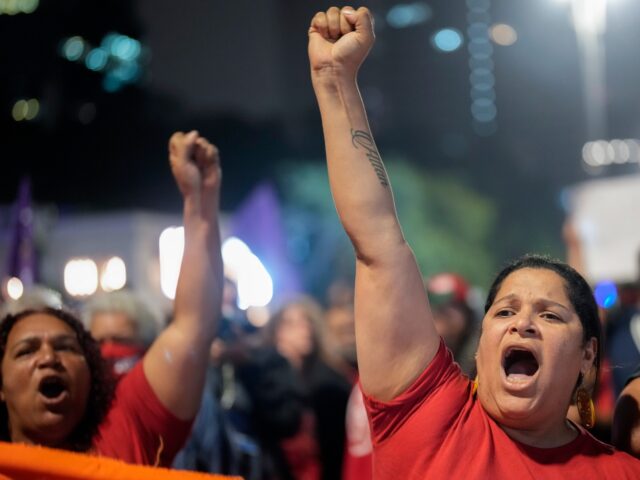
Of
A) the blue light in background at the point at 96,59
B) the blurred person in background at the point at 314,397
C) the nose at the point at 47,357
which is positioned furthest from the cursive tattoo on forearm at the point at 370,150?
the blue light in background at the point at 96,59

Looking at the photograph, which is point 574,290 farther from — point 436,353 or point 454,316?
point 454,316

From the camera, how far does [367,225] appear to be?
8.17 ft

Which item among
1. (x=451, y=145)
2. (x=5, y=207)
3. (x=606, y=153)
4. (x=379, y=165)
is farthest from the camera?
(x=451, y=145)

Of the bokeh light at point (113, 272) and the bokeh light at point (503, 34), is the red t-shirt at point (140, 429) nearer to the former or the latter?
the bokeh light at point (113, 272)

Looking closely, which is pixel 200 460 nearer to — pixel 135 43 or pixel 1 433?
pixel 1 433

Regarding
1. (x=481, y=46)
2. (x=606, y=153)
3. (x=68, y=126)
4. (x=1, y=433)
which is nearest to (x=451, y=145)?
(x=481, y=46)

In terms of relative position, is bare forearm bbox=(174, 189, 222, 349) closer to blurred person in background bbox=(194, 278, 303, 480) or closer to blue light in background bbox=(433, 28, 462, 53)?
blurred person in background bbox=(194, 278, 303, 480)

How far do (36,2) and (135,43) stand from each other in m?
3.63

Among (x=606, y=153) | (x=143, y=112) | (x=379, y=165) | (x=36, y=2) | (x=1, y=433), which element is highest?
(x=36, y=2)

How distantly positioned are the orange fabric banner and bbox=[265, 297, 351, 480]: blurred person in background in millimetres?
3331

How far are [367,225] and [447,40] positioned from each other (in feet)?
116

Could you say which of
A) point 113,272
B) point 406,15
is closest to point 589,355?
point 113,272

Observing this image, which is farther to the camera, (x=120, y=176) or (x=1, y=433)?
(x=120, y=176)

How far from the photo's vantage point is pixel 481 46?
3125 cm
